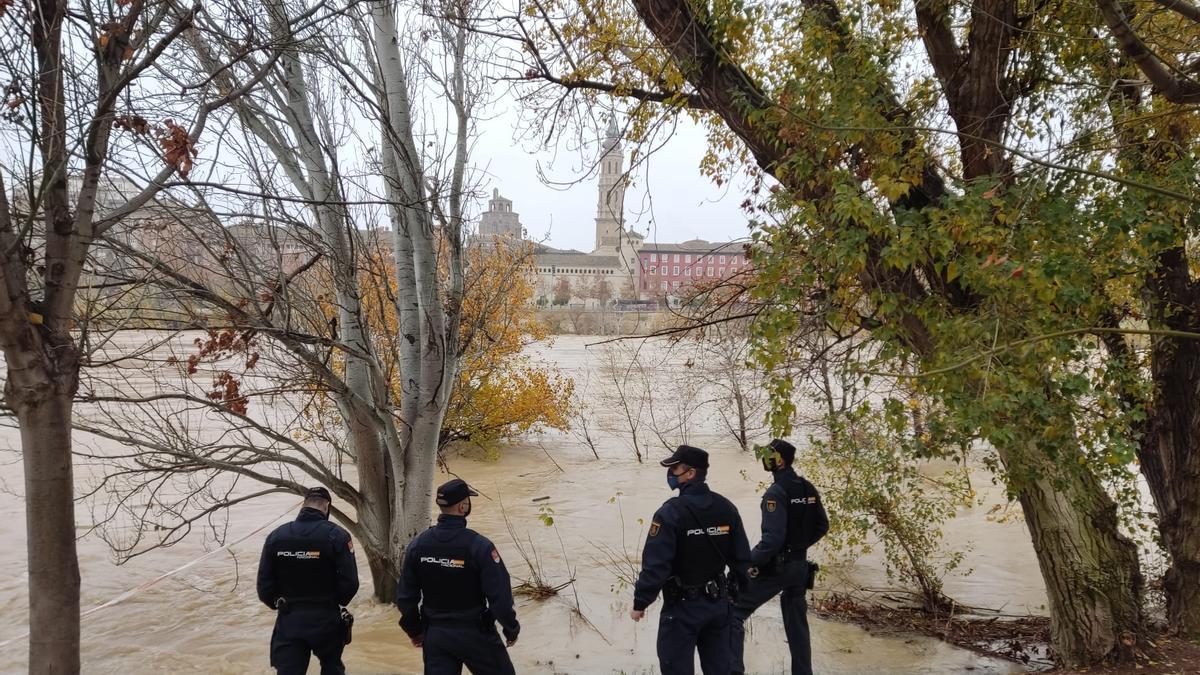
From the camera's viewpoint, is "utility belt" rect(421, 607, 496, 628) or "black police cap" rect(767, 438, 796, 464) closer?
"utility belt" rect(421, 607, 496, 628)

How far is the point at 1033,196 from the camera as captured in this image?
192 inches

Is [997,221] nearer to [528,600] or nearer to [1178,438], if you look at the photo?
[1178,438]

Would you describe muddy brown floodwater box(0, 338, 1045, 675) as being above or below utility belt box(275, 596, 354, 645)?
below

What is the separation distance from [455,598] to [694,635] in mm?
1509

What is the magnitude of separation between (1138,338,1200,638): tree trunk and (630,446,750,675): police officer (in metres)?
4.26

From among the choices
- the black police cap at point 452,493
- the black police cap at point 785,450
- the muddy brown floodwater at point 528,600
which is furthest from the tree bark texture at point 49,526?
the black police cap at point 785,450

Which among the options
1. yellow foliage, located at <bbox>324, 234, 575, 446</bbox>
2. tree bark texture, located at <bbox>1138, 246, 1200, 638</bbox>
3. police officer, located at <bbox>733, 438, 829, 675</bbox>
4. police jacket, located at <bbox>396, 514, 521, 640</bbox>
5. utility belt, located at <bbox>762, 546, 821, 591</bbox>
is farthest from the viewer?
yellow foliage, located at <bbox>324, 234, 575, 446</bbox>

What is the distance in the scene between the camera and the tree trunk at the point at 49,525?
13.0ft

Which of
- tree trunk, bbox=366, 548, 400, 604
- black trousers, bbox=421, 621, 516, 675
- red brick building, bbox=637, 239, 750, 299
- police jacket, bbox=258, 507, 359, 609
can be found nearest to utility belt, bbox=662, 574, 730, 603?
black trousers, bbox=421, 621, 516, 675

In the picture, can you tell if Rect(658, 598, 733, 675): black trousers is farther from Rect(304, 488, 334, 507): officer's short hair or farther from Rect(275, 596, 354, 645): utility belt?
Rect(304, 488, 334, 507): officer's short hair

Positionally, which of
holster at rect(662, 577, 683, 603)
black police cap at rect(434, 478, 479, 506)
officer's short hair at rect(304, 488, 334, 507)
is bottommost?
holster at rect(662, 577, 683, 603)

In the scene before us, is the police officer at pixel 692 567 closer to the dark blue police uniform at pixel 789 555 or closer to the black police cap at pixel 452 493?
the dark blue police uniform at pixel 789 555

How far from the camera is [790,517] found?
579cm

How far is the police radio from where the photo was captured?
205 inches
